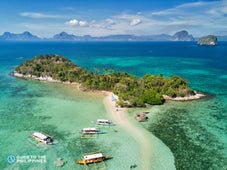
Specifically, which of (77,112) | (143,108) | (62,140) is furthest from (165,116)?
(62,140)

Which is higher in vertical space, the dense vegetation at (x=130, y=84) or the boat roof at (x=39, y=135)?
the dense vegetation at (x=130, y=84)

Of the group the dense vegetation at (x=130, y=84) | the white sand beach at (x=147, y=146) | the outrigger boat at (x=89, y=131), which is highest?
the dense vegetation at (x=130, y=84)

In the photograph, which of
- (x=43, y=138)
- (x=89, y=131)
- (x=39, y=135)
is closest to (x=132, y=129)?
(x=89, y=131)

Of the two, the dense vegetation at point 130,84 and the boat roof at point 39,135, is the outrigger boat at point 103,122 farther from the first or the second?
the boat roof at point 39,135

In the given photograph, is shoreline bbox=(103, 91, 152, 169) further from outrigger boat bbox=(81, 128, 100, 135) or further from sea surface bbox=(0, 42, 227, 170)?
outrigger boat bbox=(81, 128, 100, 135)

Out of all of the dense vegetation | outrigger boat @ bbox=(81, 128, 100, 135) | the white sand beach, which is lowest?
the white sand beach

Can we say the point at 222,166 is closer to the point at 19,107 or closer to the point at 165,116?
the point at 165,116

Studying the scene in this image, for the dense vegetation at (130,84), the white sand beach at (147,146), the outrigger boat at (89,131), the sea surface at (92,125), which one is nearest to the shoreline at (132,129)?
the white sand beach at (147,146)

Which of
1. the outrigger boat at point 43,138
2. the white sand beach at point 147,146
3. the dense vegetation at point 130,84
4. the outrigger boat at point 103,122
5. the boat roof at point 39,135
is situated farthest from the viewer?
the dense vegetation at point 130,84

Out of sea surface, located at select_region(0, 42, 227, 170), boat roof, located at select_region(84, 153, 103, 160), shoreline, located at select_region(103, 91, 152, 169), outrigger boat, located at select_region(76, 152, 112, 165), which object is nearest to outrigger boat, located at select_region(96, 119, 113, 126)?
sea surface, located at select_region(0, 42, 227, 170)

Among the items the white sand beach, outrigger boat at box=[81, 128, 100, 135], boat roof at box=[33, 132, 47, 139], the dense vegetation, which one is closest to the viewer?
the white sand beach
